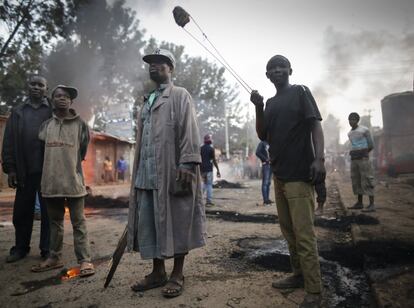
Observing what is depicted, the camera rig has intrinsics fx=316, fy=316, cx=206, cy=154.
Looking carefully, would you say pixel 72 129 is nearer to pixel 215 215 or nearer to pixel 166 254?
pixel 166 254

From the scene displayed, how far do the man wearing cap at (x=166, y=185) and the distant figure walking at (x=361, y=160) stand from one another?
16.0 feet

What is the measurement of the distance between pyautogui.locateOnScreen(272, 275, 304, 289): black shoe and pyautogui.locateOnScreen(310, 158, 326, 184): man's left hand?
2.92ft

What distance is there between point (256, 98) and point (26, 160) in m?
2.85

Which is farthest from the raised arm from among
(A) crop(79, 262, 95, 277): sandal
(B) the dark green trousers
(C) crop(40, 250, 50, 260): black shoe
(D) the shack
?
(D) the shack

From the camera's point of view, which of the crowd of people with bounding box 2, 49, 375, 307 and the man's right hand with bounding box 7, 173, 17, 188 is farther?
the man's right hand with bounding box 7, 173, 17, 188

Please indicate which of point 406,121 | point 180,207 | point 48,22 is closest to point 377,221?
point 180,207

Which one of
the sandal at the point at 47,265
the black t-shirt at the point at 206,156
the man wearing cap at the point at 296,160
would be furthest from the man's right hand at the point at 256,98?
the black t-shirt at the point at 206,156

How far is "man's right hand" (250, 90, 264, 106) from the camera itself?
2.65 metres

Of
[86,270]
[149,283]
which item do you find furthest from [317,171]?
[86,270]

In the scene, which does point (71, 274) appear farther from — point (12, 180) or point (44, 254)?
point (12, 180)

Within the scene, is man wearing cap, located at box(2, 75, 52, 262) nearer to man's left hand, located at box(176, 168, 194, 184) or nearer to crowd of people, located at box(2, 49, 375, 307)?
crowd of people, located at box(2, 49, 375, 307)

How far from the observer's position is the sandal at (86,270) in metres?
3.14

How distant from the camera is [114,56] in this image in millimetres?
32906

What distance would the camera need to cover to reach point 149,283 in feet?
9.18
